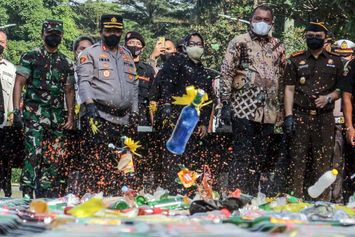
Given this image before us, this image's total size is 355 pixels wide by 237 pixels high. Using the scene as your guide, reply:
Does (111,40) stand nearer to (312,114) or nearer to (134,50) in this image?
(134,50)

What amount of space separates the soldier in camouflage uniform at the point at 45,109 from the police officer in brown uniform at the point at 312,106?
2525mm

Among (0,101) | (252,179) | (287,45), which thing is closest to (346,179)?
(252,179)

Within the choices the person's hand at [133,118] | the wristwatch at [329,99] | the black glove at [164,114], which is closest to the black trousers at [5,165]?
the person's hand at [133,118]

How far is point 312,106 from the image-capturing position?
433 inches

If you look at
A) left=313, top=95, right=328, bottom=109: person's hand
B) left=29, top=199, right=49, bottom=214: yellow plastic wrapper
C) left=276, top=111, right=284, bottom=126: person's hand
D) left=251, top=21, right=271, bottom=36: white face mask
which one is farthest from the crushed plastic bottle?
left=29, top=199, right=49, bottom=214: yellow plastic wrapper

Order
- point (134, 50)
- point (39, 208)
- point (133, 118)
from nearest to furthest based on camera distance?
point (39, 208) → point (133, 118) → point (134, 50)

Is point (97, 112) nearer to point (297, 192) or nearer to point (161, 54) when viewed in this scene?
point (297, 192)

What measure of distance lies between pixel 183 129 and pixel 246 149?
2.65 ft

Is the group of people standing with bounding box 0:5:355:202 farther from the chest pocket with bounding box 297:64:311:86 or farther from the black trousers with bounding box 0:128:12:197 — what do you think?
the black trousers with bounding box 0:128:12:197

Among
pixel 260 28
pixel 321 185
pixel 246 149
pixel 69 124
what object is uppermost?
pixel 260 28

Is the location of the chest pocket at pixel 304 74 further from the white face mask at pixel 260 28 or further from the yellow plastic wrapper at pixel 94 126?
the yellow plastic wrapper at pixel 94 126

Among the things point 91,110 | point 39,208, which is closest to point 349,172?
point 91,110

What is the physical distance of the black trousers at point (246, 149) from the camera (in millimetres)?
11047

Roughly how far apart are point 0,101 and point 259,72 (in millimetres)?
3286
